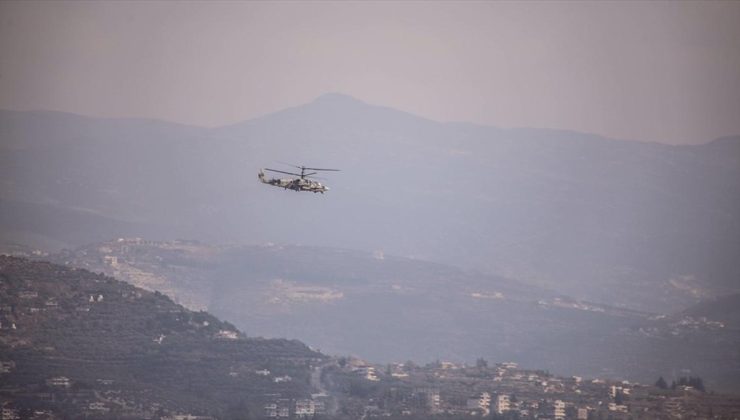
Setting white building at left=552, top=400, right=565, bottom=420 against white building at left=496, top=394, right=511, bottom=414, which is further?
white building at left=552, top=400, right=565, bottom=420

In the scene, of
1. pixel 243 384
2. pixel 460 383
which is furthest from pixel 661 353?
pixel 243 384

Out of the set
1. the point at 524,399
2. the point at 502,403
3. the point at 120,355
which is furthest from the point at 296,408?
the point at 524,399

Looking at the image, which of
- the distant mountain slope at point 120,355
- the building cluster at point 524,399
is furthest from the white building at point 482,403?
the distant mountain slope at point 120,355

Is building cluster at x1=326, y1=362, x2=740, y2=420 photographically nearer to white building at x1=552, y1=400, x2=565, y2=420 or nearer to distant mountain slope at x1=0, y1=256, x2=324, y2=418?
white building at x1=552, y1=400, x2=565, y2=420

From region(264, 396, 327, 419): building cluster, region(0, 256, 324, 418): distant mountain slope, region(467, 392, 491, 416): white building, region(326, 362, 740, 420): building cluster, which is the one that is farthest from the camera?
region(467, 392, 491, 416): white building

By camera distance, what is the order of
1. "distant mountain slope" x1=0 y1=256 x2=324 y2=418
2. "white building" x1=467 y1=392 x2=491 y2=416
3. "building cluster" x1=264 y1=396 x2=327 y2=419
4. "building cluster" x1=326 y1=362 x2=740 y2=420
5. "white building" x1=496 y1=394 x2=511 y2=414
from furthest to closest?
"white building" x1=496 y1=394 x2=511 y2=414 → "white building" x1=467 y1=392 x2=491 y2=416 → "building cluster" x1=326 y1=362 x2=740 y2=420 → "building cluster" x1=264 y1=396 x2=327 y2=419 → "distant mountain slope" x1=0 y1=256 x2=324 y2=418

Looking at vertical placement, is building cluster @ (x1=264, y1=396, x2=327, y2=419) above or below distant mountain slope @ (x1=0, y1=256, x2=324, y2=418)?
below

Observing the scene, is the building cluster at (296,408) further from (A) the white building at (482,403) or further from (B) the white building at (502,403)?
(B) the white building at (502,403)

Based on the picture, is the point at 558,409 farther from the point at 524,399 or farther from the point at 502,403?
the point at 502,403

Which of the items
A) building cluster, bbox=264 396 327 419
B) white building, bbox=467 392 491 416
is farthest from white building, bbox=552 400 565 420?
building cluster, bbox=264 396 327 419

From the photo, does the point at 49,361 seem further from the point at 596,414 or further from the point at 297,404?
the point at 596,414
